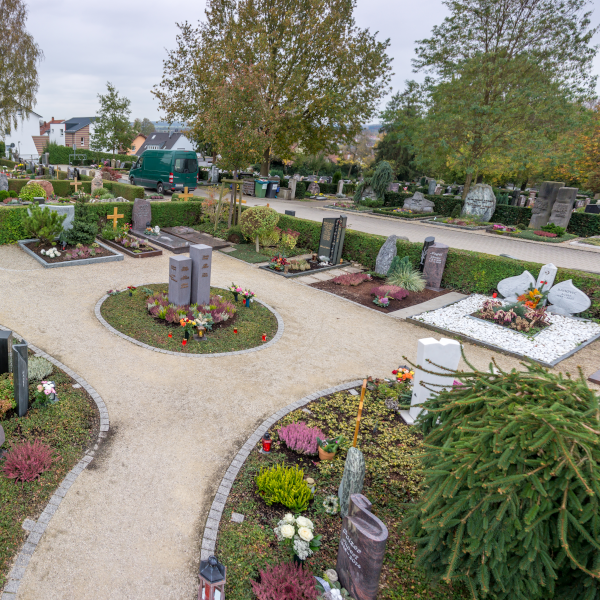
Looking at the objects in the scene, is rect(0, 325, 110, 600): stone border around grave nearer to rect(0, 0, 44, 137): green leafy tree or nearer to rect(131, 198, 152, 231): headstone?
rect(131, 198, 152, 231): headstone

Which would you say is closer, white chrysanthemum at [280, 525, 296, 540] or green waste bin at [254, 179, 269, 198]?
white chrysanthemum at [280, 525, 296, 540]

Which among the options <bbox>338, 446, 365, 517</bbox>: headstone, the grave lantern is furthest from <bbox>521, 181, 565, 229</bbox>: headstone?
the grave lantern

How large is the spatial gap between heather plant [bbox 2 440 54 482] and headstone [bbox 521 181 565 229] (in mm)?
25831

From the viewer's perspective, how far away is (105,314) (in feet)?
31.6

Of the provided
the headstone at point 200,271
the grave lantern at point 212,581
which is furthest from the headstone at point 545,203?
the grave lantern at point 212,581

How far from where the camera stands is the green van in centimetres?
2506

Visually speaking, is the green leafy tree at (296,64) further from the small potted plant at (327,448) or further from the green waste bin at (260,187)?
the small potted plant at (327,448)

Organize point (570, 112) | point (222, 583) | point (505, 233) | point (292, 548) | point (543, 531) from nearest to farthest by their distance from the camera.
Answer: point (543, 531)
point (222, 583)
point (292, 548)
point (505, 233)
point (570, 112)

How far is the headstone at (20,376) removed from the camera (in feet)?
19.0

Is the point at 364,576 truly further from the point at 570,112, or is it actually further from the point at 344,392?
the point at 570,112

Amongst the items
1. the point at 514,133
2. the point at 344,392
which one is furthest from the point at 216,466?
the point at 514,133

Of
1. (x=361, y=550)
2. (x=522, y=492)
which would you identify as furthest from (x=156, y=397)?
(x=522, y=492)

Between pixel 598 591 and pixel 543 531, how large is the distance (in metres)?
0.56

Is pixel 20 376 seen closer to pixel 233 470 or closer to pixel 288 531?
pixel 233 470
